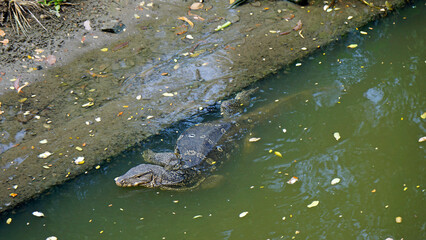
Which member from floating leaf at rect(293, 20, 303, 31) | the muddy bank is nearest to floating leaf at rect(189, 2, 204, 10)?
the muddy bank

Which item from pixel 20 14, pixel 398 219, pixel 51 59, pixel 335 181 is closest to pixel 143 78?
pixel 51 59

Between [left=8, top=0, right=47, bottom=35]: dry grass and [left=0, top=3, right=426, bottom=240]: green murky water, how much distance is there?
4106 millimetres

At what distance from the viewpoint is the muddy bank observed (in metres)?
5.97

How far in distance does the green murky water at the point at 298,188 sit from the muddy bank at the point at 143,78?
498 mm

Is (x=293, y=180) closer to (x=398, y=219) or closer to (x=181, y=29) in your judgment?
(x=398, y=219)

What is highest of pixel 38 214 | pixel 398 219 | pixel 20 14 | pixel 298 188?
pixel 20 14

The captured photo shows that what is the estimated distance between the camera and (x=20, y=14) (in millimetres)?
8094

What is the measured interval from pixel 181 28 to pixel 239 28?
1230mm

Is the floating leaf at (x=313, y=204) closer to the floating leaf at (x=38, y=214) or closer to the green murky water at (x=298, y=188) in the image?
the green murky water at (x=298, y=188)

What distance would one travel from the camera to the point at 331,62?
7.36 metres

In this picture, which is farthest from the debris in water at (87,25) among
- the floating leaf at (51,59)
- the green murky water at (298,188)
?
the green murky water at (298,188)

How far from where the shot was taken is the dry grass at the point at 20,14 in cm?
804

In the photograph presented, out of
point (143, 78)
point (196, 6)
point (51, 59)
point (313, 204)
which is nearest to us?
point (313, 204)

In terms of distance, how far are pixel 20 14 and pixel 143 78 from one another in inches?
121
